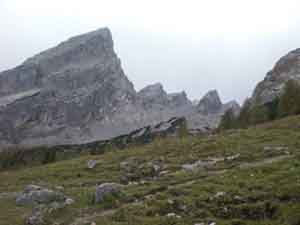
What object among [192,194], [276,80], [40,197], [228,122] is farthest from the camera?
[276,80]

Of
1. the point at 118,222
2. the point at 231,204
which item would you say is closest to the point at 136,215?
the point at 118,222

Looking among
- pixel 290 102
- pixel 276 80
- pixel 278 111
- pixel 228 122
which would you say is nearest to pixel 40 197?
pixel 290 102

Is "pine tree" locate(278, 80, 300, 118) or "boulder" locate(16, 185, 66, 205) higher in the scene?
"pine tree" locate(278, 80, 300, 118)

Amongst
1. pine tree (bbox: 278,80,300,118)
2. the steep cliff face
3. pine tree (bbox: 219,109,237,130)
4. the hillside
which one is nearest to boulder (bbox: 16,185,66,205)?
the hillside

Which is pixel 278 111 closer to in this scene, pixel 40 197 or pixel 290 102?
pixel 290 102

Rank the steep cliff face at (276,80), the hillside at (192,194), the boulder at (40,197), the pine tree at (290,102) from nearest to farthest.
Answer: the hillside at (192,194) < the boulder at (40,197) < the pine tree at (290,102) < the steep cliff face at (276,80)

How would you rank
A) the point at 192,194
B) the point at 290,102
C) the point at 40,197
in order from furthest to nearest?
the point at 290,102 < the point at 40,197 < the point at 192,194

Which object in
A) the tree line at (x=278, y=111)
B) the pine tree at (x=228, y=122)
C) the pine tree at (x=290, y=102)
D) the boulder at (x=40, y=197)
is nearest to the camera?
the boulder at (x=40, y=197)

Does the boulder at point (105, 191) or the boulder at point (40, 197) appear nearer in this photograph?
the boulder at point (105, 191)

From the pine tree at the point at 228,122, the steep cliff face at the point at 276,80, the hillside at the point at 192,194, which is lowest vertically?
the hillside at the point at 192,194

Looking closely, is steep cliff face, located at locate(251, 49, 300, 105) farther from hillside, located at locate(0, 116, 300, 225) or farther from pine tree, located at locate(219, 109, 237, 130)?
hillside, located at locate(0, 116, 300, 225)

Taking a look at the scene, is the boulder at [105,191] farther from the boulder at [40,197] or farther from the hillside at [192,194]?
the boulder at [40,197]

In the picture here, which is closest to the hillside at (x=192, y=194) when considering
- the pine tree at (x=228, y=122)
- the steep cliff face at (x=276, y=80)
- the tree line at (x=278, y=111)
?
the tree line at (x=278, y=111)

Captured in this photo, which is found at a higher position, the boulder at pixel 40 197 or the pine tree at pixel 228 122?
the pine tree at pixel 228 122
